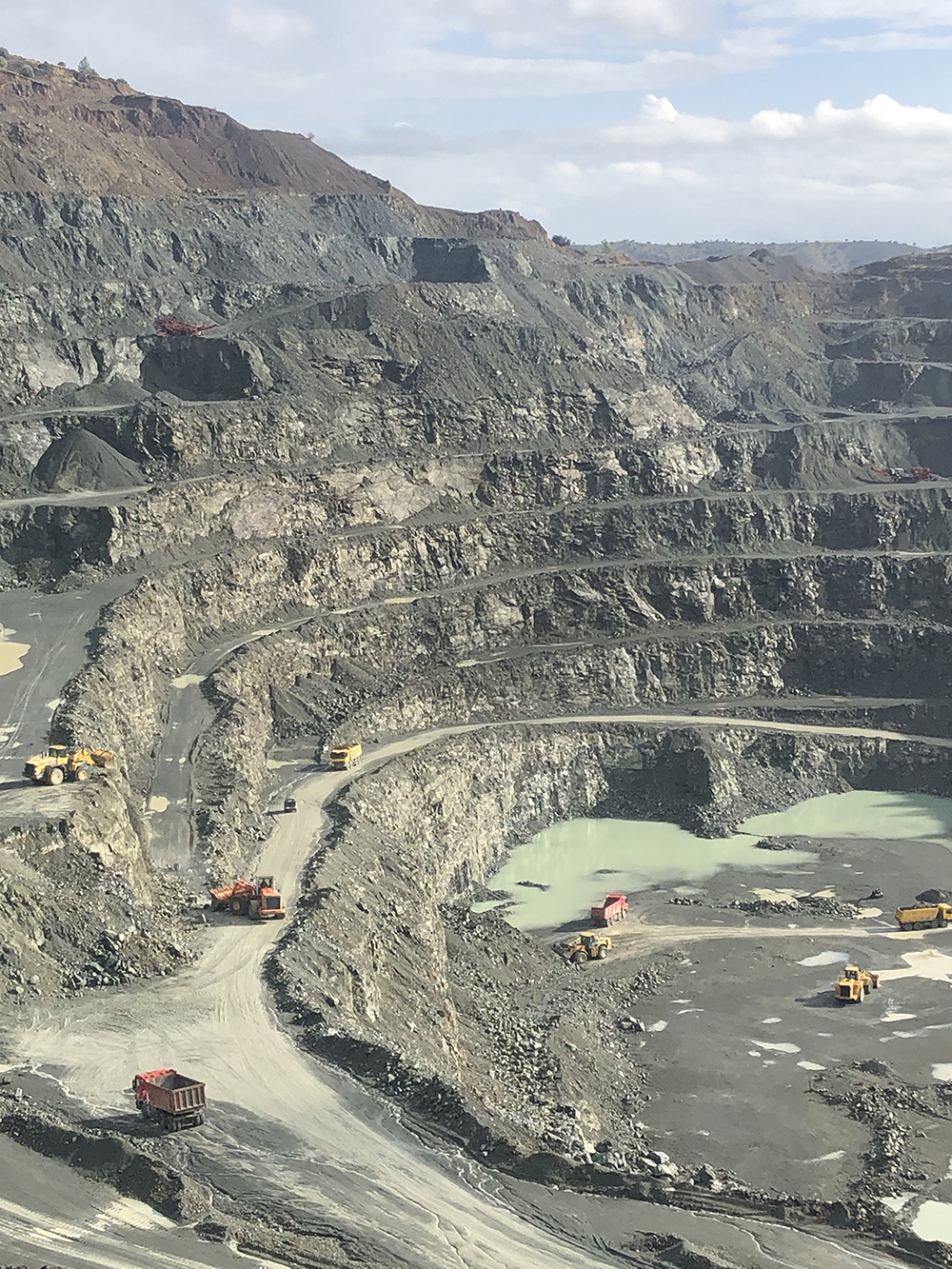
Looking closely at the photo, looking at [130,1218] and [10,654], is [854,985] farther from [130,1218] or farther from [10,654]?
[10,654]

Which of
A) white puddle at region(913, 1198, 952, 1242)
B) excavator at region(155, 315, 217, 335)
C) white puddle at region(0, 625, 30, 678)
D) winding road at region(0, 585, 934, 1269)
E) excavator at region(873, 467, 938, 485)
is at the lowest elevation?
white puddle at region(913, 1198, 952, 1242)

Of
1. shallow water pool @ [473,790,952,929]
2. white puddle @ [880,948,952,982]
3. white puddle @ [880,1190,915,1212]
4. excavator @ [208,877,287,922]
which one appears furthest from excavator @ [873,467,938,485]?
white puddle @ [880,1190,915,1212]

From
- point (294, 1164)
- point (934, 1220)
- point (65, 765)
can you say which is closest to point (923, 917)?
point (934, 1220)

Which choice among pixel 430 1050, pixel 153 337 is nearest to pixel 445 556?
pixel 153 337

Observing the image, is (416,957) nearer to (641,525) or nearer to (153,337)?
(641,525)

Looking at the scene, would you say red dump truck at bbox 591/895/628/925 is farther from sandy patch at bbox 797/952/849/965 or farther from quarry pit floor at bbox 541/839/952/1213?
sandy patch at bbox 797/952/849/965

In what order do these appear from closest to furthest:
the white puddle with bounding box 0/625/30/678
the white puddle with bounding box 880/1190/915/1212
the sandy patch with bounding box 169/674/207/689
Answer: the white puddle with bounding box 880/1190/915/1212, the white puddle with bounding box 0/625/30/678, the sandy patch with bounding box 169/674/207/689
